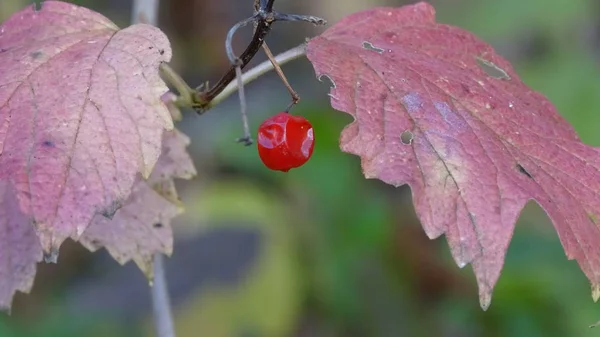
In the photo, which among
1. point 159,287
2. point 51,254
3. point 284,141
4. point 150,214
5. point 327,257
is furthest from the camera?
point 327,257

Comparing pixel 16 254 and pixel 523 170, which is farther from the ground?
pixel 523 170

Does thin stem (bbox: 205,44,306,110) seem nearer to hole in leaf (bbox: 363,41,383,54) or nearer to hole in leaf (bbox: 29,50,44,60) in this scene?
hole in leaf (bbox: 363,41,383,54)

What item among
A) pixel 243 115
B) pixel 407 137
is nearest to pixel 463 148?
pixel 407 137

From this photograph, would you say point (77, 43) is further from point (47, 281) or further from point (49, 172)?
point (47, 281)

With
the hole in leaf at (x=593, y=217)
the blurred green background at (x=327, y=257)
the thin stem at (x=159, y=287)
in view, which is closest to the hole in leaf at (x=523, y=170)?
the hole in leaf at (x=593, y=217)

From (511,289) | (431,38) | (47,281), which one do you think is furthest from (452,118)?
(47,281)

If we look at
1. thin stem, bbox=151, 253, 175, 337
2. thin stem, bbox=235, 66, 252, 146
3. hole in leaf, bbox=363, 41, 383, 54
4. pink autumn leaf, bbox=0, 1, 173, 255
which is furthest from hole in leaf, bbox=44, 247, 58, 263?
thin stem, bbox=151, 253, 175, 337

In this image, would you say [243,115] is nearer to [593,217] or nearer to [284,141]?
[284,141]
